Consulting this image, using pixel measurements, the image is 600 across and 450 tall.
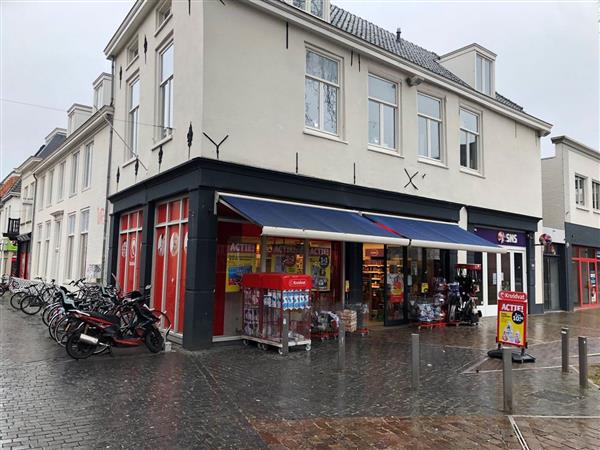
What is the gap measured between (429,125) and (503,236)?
5.29 m

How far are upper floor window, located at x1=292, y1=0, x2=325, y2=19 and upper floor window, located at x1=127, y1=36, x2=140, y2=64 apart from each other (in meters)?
5.21

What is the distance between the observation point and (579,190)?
21.0 meters

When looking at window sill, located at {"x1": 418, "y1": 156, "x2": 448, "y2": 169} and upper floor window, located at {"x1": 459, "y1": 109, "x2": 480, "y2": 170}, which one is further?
upper floor window, located at {"x1": 459, "y1": 109, "x2": 480, "y2": 170}

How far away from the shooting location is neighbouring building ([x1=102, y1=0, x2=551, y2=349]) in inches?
356

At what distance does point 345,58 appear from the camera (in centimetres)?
1153

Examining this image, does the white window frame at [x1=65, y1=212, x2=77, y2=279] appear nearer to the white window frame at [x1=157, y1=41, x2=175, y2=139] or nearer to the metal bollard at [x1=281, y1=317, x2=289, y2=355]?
the white window frame at [x1=157, y1=41, x2=175, y2=139]

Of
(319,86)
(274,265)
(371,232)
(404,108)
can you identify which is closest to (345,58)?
(319,86)

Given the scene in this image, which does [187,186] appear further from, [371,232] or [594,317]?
[594,317]

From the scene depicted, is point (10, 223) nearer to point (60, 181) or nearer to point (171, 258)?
point (60, 181)

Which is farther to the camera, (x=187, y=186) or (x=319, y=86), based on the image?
(x=319, y=86)

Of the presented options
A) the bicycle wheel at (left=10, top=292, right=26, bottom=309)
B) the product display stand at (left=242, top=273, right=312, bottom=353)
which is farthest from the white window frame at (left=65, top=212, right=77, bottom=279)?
the product display stand at (left=242, top=273, right=312, bottom=353)

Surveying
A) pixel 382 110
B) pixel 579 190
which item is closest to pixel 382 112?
pixel 382 110

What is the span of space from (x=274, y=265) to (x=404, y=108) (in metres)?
6.06

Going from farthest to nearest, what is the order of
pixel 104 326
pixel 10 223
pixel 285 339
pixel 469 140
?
pixel 10 223, pixel 469 140, pixel 285 339, pixel 104 326
